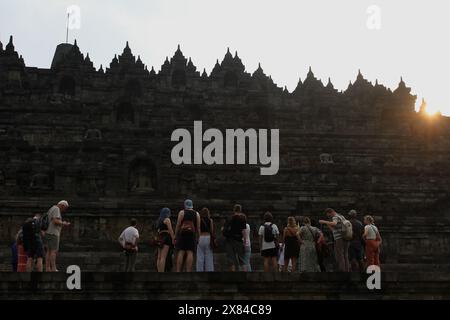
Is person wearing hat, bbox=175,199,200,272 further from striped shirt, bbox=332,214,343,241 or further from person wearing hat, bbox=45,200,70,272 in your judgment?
striped shirt, bbox=332,214,343,241

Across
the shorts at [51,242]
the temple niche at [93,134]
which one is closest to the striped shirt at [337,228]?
the shorts at [51,242]

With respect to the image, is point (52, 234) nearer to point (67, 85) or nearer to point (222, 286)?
point (222, 286)

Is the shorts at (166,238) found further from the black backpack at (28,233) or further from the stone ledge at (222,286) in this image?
the black backpack at (28,233)

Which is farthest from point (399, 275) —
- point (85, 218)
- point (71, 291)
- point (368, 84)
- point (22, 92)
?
point (368, 84)

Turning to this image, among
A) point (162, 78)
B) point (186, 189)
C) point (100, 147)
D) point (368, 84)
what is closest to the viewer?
point (186, 189)

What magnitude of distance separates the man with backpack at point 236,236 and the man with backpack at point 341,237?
1.94 metres

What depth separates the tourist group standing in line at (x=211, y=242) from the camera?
16125mm

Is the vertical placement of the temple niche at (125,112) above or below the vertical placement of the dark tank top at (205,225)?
above

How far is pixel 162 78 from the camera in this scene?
5700 cm

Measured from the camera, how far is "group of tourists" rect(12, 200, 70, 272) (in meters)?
15.9

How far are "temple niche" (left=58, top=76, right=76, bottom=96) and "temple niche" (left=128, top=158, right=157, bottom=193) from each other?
20893 millimetres

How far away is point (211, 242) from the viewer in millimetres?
16703

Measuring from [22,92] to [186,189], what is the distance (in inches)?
875
